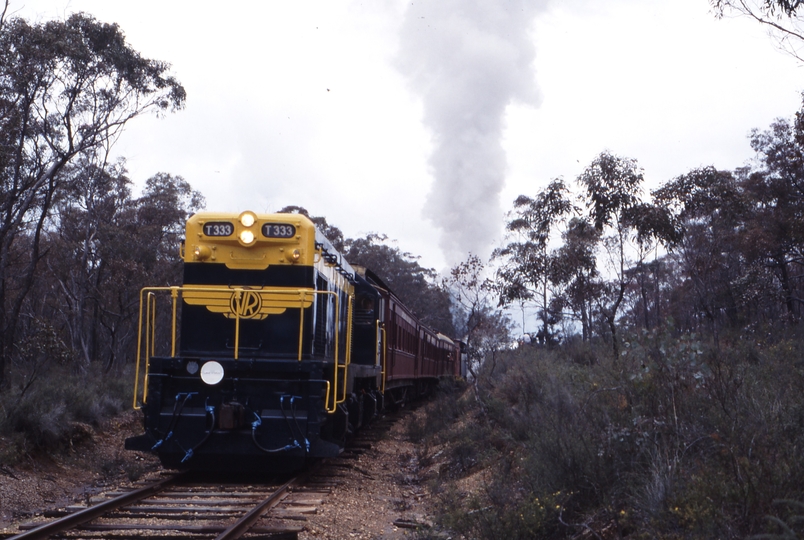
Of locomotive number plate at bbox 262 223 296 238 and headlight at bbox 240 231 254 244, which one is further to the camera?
locomotive number plate at bbox 262 223 296 238

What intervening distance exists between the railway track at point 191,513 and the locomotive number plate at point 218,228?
2.97 meters

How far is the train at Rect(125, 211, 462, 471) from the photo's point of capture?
7.82 metres

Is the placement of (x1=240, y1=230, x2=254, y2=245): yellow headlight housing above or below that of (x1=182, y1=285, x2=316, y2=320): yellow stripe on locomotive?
above

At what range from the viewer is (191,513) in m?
6.47

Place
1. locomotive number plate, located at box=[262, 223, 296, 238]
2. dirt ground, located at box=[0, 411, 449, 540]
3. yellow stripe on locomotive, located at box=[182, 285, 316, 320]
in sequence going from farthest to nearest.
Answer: locomotive number plate, located at box=[262, 223, 296, 238], yellow stripe on locomotive, located at box=[182, 285, 316, 320], dirt ground, located at box=[0, 411, 449, 540]

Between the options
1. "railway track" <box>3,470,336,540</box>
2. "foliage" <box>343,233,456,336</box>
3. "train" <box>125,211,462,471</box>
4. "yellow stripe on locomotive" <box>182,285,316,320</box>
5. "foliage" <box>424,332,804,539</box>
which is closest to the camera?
"foliage" <box>424,332,804,539</box>

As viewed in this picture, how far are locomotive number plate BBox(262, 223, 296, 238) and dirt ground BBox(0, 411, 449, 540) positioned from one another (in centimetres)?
311

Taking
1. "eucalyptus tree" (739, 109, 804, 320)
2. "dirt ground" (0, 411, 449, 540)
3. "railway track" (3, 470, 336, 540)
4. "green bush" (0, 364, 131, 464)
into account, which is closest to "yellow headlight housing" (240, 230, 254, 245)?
"railway track" (3, 470, 336, 540)

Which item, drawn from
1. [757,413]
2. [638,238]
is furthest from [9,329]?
[757,413]

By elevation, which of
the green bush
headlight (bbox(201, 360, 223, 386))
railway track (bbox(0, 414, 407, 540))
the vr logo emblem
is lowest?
railway track (bbox(0, 414, 407, 540))

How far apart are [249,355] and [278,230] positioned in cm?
156

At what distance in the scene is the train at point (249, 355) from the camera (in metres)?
7.82

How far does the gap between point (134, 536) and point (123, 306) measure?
23398 mm

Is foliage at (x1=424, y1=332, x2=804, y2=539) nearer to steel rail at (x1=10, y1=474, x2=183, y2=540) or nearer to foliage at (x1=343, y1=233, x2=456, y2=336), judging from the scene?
steel rail at (x1=10, y1=474, x2=183, y2=540)
